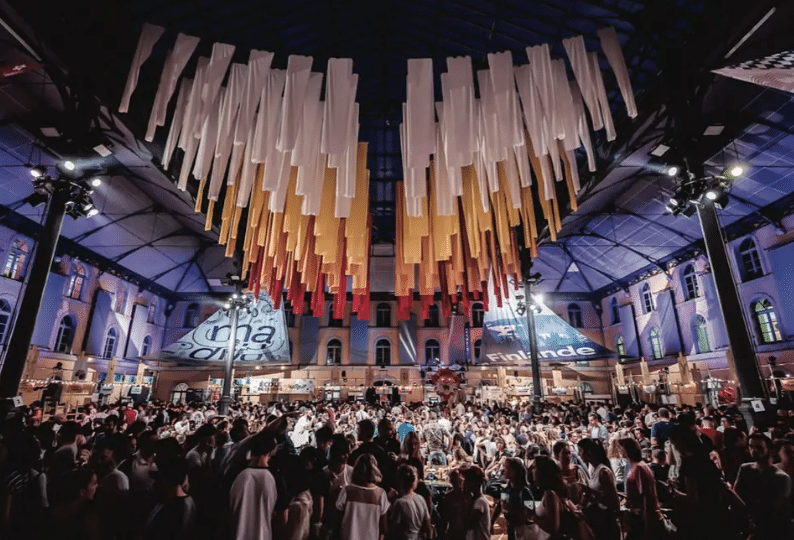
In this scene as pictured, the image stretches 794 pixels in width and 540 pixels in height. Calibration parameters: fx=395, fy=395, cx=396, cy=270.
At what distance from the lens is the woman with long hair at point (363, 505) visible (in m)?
2.97

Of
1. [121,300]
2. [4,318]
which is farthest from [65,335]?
[121,300]

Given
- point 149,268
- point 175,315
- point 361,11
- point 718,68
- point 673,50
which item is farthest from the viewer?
point 175,315

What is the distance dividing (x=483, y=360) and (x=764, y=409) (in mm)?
11786

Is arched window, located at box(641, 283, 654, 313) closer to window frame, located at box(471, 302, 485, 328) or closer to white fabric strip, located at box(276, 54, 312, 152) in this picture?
window frame, located at box(471, 302, 485, 328)

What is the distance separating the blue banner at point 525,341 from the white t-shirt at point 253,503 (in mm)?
15290

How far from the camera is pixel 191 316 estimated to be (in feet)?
87.4

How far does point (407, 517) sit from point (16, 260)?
2053 centimetres

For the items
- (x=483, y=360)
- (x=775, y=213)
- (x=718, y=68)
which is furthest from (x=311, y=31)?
(x=775, y=213)

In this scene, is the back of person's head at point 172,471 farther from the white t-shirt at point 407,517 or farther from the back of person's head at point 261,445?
the white t-shirt at point 407,517

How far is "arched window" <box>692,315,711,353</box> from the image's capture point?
17.8 m

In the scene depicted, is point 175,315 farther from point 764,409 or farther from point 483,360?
point 764,409

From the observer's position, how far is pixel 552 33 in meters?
9.59

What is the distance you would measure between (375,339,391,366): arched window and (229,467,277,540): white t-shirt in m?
23.2

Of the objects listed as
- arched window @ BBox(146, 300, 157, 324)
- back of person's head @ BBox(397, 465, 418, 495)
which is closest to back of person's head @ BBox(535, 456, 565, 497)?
back of person's head @ BBox(397, 465, 418, 495)
